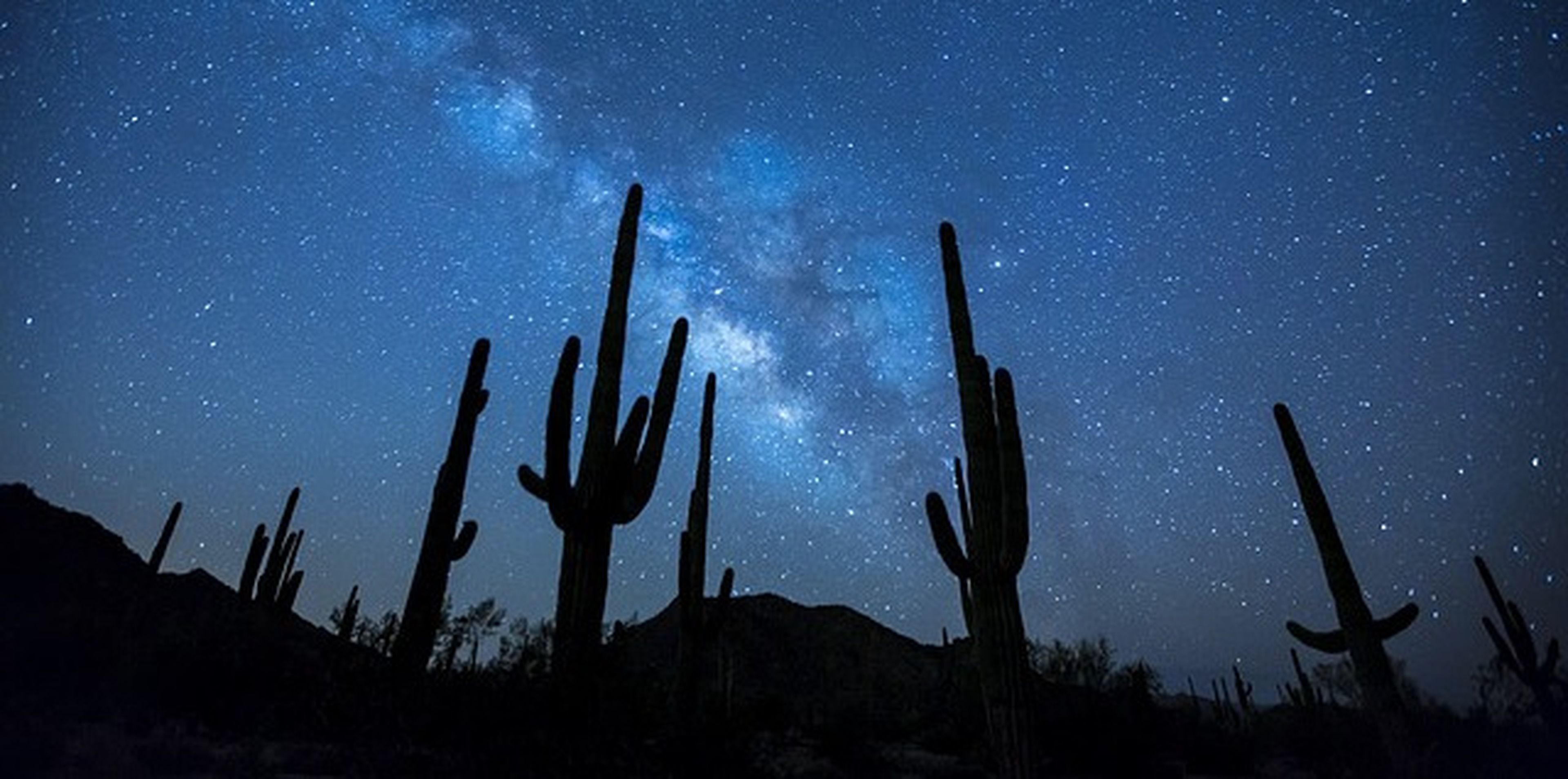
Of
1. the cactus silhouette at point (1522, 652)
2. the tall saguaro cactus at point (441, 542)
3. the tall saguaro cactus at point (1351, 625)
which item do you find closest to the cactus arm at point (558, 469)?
the tall saguaro cactus at point (441, 542)

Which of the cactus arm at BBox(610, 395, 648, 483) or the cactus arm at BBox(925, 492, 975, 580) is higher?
the cactus arm at BBox(610, 395, 648, 483)

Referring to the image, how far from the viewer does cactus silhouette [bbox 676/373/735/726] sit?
1204 cm

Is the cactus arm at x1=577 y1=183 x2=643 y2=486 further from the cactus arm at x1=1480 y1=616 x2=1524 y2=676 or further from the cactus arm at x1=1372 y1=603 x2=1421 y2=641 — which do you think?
the cactus arm at x1=1480 y1=616 x2=1524 y2=676

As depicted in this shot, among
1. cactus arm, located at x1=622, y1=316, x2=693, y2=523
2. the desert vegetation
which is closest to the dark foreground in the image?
the desert vegetation

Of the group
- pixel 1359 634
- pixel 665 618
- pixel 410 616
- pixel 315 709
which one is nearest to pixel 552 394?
pixel 410 616

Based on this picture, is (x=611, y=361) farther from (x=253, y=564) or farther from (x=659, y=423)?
(x=253, y=564)

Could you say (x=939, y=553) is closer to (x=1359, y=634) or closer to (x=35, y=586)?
(x=1359, y=634)

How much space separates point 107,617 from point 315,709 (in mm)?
7729

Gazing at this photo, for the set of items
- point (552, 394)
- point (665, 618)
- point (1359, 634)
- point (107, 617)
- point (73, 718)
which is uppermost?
point (665, 618)

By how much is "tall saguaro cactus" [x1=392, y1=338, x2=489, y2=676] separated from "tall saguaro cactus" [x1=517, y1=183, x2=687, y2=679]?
2.44m

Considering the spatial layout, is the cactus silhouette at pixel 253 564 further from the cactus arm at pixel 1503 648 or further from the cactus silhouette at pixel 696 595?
the cactus arm at pixel 1503 648

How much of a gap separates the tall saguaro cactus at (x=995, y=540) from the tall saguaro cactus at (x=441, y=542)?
6063mm

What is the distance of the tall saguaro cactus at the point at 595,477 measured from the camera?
798 cm

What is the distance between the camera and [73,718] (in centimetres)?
821
